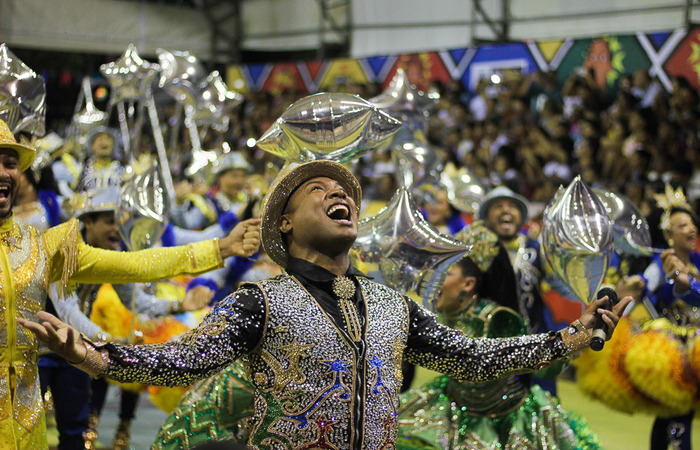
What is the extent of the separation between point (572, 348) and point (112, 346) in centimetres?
122

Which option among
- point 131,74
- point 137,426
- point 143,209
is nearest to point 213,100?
point 131,74

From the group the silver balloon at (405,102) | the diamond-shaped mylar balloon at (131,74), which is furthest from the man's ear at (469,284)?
the diamond-shaped mylar balloon at (131,74)

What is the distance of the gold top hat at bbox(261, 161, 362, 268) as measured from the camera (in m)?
2.44

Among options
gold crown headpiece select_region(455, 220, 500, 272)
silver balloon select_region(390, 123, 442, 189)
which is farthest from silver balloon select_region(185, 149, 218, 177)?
gold crown headpiece select_region(455, 220, 500, 272)

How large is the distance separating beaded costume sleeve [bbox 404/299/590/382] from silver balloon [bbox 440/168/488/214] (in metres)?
3.22

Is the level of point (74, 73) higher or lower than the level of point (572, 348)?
higher

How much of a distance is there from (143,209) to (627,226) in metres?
Result: 2.43

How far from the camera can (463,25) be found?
12.6 meters

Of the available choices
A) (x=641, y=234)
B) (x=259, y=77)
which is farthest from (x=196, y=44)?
(x=641, y=234)

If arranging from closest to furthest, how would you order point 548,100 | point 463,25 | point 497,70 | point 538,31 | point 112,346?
point 112,346 → point 548,100 → point 497,70 → point 538,31 → point 463,25

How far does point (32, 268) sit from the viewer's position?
2.45 m

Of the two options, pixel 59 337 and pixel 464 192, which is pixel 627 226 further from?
pixel 59 337

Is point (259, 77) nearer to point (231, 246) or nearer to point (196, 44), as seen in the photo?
point (196, 44)

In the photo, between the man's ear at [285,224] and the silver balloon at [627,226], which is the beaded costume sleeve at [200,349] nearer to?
the man's ear at [285,224]
